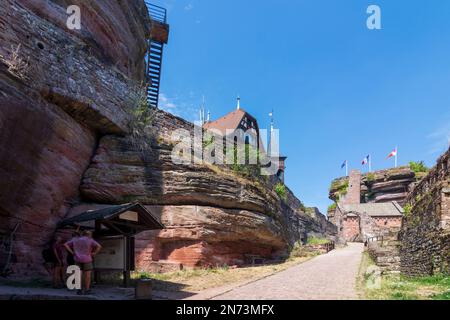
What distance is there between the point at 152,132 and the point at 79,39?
14.4 ft

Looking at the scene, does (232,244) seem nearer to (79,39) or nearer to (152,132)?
(152,132)

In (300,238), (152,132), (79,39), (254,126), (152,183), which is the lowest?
(300,238)

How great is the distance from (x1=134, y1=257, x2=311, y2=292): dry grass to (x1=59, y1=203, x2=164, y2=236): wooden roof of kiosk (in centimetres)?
169

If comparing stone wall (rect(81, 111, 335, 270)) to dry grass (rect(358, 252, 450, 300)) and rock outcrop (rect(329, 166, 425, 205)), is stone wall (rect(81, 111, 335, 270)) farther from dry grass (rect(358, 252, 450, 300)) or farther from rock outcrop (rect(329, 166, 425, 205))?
rock outcrop (rect(329, 166, 425, 205))

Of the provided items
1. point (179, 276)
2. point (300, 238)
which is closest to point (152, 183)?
point (179, 276)

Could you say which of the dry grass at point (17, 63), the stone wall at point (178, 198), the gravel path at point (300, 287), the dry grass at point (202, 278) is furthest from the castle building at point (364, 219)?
the dry grass at point (17, 63)

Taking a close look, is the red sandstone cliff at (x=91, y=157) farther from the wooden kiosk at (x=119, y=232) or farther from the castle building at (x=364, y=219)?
the castle building at (x=364, y=219)

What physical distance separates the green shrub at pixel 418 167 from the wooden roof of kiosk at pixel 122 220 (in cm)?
4978

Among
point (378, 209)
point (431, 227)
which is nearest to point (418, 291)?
point (431, 227)

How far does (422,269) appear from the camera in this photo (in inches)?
554

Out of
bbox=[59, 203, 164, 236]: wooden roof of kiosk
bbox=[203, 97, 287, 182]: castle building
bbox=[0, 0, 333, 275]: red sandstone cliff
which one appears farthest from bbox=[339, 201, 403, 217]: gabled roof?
bbox=[59, 203, 164, 236]: wooden roof of kiosk

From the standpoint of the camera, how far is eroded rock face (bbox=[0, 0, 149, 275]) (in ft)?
34.3
